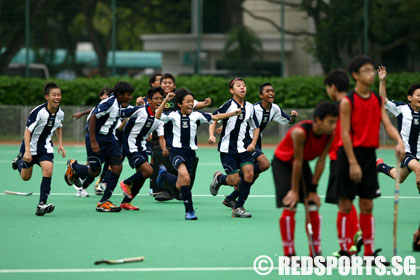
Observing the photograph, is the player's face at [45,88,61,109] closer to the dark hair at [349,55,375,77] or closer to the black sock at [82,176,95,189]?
the black sock at [82,176,95,189]

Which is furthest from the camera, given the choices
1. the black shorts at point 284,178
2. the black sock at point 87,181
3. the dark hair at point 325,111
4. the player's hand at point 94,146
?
the black sock at point 87,181

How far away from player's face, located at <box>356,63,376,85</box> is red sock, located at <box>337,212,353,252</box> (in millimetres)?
1271

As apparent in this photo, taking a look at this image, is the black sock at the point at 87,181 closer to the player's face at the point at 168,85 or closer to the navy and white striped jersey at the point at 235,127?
the player's face at the point at 168,85

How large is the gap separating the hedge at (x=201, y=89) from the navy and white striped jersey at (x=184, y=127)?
47.4 ft

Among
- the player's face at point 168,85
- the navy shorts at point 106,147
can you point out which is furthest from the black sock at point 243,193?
the player's face at point 168,85

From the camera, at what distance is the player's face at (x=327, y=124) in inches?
288

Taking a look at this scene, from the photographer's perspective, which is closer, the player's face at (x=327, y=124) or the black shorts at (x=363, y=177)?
the player's face at (x=327, y=124)

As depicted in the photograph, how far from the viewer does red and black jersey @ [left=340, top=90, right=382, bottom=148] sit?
7.64 m

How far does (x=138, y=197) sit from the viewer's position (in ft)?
44.8

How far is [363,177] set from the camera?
304 inches

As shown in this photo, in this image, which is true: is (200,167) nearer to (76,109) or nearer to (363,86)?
(76,109)

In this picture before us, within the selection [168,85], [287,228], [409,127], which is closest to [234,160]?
[168,85]

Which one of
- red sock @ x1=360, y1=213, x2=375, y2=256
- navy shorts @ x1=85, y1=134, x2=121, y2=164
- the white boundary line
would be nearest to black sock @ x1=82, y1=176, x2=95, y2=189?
navy shorts @ x1=85, y1=134, x2=121, y2=164

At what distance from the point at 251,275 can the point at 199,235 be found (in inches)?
90.6
